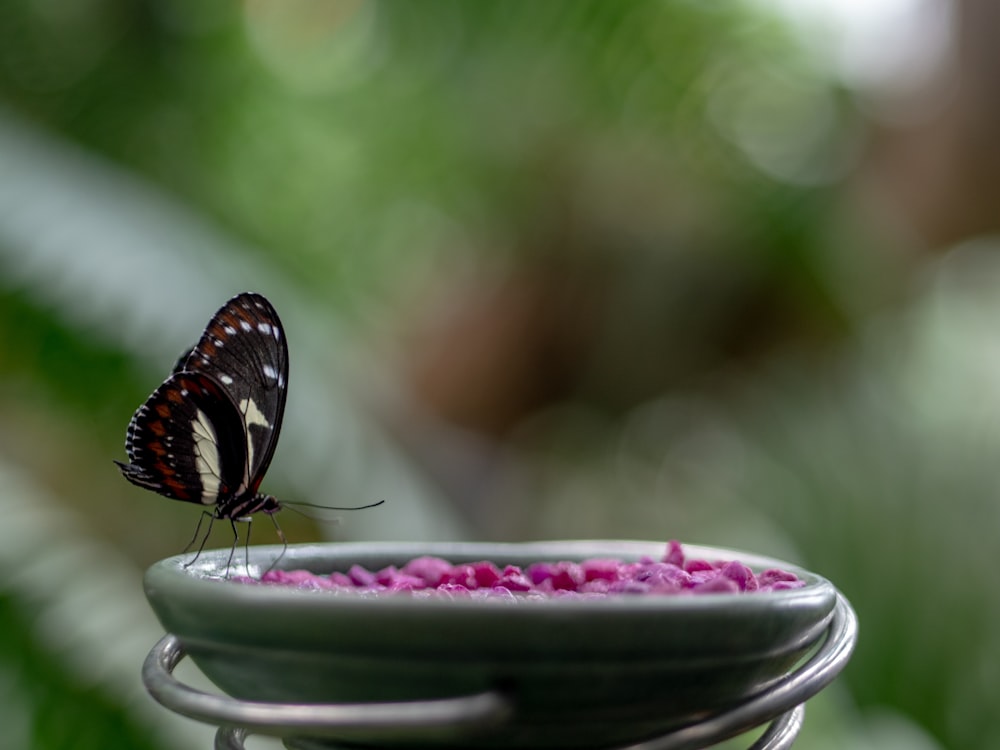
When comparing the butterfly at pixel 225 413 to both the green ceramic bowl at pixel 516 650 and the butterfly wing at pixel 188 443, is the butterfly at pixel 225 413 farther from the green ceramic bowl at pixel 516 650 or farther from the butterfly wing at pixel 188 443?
the green ceramic bowl at pixel 516 650

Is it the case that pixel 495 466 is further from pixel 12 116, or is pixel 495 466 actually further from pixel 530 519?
pixel 12 116

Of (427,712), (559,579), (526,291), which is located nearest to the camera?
(427,712)

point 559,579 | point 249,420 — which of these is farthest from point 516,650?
point 249,420

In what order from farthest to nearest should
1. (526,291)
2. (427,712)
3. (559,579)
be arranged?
1. (526,291)
2. (559,579)
3. (427,712)

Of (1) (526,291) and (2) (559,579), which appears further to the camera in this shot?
(1) (526,291)

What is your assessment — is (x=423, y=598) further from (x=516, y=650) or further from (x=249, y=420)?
(x=249, y=420)

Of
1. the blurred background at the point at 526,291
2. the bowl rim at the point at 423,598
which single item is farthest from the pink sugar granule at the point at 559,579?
the blurred background at the point at 526,291
